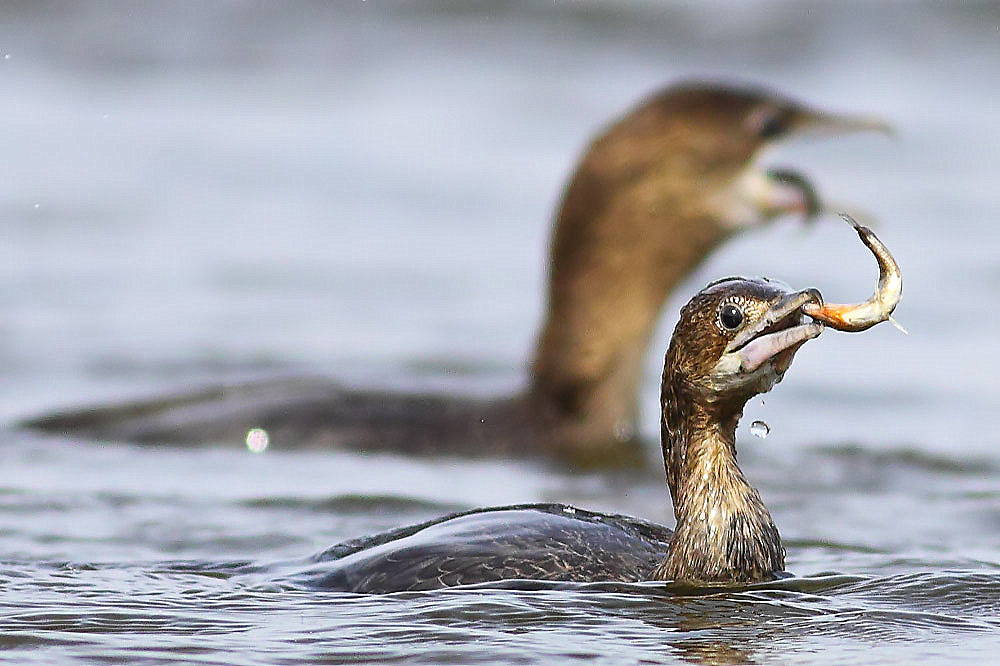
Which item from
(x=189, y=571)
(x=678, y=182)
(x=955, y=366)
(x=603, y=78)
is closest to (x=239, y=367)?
(x=678, y=182)

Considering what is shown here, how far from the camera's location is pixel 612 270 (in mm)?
8781

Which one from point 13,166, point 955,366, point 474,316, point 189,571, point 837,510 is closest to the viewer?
point 189,571

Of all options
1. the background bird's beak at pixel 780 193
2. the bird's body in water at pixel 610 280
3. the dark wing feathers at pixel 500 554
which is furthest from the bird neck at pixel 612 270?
the dark wing feathers at pixel 500 554

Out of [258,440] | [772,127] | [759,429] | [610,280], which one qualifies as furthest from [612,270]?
[759,429]

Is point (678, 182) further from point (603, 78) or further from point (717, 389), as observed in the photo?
point (603, 78)

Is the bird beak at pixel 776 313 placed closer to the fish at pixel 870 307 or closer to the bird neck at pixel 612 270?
the fish at pixel 870 307

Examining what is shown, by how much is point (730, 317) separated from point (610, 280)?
3157 millimetres

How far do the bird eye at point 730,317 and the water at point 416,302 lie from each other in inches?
28.9

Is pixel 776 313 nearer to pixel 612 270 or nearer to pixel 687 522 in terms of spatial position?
pixel 687 522

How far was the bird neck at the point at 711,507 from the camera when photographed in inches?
228

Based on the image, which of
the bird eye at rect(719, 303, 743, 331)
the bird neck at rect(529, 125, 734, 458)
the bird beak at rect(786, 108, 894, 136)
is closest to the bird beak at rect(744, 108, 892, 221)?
the bird beak at rect(786, 108, 894, 136)

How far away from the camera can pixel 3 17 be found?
1955 centimetres

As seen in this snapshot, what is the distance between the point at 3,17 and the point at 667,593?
15134 millimetres

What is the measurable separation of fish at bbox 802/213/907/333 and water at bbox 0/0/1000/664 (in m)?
0.80
